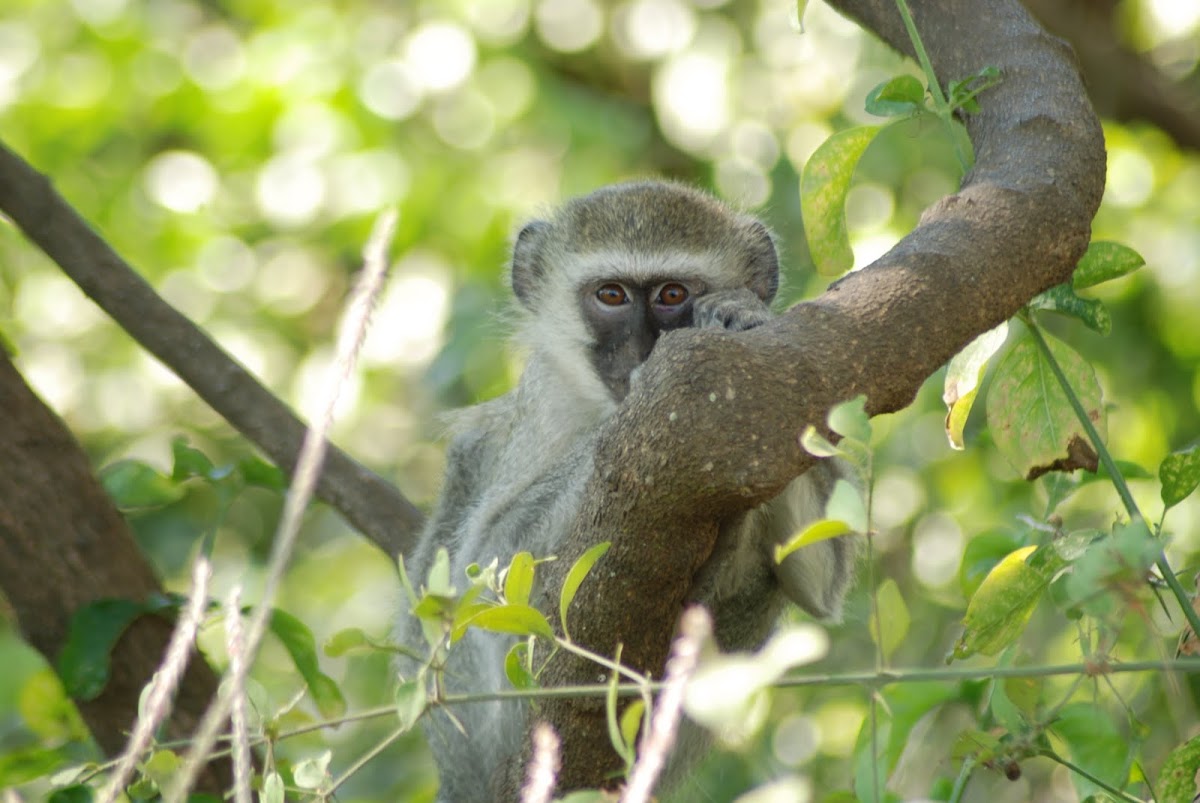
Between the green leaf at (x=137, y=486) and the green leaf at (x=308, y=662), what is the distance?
531 mm

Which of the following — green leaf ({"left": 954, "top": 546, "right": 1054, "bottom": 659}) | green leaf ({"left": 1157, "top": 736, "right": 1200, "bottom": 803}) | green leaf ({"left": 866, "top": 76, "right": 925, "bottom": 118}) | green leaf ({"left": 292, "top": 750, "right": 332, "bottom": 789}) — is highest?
green leaf ({"left": 866, "top": 76, "right": 925, "bottom": 118})

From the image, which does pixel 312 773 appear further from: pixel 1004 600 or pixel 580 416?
pixel 580 416

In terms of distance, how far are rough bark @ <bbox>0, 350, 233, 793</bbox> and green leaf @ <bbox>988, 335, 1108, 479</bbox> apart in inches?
77.1

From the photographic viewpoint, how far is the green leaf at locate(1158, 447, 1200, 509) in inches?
82.5

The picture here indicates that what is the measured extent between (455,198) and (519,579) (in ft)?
12.1

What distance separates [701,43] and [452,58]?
915 mm

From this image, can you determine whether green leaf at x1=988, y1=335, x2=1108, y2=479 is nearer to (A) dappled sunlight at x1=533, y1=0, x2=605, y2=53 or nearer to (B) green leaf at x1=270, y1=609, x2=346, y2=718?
(B) green leaf at x1=270, y1=609, x2=346, y2=718

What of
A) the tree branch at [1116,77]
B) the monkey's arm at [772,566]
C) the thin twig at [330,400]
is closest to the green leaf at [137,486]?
the monkey's arm at [772,566]

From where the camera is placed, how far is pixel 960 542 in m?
4.90

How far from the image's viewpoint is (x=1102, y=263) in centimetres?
244

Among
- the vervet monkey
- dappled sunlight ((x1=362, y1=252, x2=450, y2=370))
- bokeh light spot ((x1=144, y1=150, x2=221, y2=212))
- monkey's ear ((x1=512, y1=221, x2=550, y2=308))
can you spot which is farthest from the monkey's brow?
bokeh light spot ((x1=144, y1=150, x2=221, y2=212))

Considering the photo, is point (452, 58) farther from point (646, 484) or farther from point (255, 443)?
point (646, 484)

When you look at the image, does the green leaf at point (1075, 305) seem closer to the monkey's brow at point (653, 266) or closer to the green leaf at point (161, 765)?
the monkey's brow at point (653, 266)

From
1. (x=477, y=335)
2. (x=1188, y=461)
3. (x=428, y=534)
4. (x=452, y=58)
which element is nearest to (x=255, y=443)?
(x=428, y=534)
